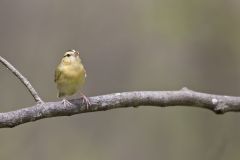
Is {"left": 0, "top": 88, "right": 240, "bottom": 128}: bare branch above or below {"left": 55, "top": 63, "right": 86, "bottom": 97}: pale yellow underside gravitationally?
below

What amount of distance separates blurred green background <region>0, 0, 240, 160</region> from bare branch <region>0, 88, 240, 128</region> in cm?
268

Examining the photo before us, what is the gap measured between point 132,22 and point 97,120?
3.90ft

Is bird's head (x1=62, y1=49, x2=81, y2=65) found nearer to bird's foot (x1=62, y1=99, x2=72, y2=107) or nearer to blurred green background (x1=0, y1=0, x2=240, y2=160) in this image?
bird's foot (x1=62, y1=99, x2=72, y2=107)

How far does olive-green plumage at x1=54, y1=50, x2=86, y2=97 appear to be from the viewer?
3621 millimetres

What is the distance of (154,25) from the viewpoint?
23.1ft

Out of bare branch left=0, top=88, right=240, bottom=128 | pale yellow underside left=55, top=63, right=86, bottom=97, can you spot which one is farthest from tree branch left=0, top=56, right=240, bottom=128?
pale yellow underside left=55, top=63, right=86, bottom=97

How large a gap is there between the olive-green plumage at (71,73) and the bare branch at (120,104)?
0.32 m

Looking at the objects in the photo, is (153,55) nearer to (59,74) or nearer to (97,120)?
(97,120)

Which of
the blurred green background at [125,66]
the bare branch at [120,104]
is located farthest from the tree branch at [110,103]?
the blurred green background at [125,66]

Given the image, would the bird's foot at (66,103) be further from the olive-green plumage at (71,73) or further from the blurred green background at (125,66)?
the blurred green background at (125,66)

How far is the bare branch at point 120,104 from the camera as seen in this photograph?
3012mm

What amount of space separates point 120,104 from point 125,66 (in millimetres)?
3732

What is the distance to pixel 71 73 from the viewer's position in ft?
11.9

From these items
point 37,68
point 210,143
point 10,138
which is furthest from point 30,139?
point 210,143
